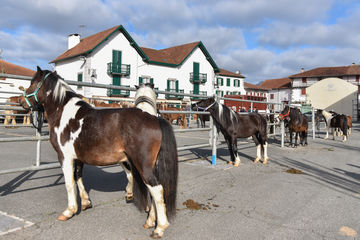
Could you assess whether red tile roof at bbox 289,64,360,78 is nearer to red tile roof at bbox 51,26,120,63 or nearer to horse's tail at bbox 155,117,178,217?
red tile roof at bbox 51,26,120,63

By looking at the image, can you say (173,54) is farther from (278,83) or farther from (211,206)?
(278,83)

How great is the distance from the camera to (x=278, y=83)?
72375 mm

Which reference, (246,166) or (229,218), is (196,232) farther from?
(246,166)

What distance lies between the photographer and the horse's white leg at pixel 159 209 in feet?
8.73

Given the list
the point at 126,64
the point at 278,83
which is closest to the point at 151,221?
the point at 126,64

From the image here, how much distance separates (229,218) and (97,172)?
3.22m

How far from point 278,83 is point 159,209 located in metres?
76.1

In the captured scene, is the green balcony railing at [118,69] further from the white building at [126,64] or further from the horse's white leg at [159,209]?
the horse's white leg at [159,209]

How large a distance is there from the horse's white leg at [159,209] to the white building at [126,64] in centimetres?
2249

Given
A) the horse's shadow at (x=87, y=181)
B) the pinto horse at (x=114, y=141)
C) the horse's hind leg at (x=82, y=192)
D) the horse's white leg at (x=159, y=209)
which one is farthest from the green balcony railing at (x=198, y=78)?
the horse's white leg at (x=159, y=209)

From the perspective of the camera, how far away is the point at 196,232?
2768mm

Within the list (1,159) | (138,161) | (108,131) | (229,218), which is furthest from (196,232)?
(1,159)

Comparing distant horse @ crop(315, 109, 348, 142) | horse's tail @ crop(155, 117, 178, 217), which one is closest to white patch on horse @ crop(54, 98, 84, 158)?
horse's tail @ crop(155, 117, 178, 217)

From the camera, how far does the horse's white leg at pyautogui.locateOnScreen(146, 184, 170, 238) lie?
2.66 m
